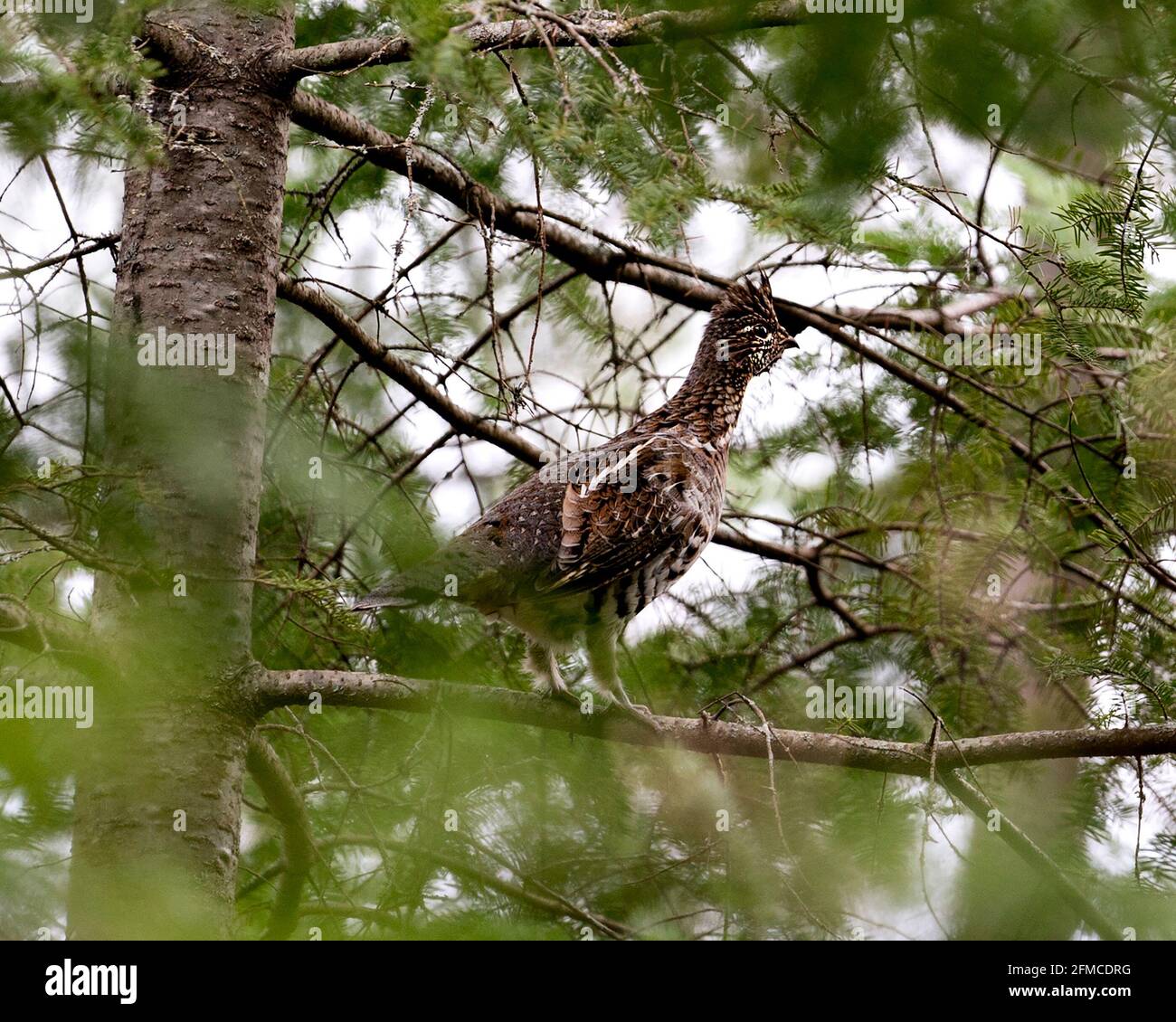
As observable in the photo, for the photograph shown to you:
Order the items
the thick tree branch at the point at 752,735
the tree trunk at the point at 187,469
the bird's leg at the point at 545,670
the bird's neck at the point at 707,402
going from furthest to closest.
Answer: the bird's neck at the point at 707,402 < the bird's leg at the point at 545,670 < the thick tree branch at the point at 752,735 < the tree trunk at the point at 187,469

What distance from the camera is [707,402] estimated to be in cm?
495

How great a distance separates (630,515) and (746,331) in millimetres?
1159

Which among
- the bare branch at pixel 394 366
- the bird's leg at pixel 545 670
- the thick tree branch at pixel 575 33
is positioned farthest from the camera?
the bird's leg at pixel 545 670

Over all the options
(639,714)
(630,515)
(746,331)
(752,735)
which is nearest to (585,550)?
(630,515)

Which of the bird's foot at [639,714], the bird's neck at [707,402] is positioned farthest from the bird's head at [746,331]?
the bird's foot at [639,714]

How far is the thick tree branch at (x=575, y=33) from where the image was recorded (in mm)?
2637

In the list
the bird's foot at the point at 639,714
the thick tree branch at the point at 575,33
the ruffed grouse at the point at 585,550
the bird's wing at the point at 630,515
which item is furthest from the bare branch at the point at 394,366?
the bird's foot at the point at 639,714

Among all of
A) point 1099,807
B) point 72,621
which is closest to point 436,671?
point 72,621

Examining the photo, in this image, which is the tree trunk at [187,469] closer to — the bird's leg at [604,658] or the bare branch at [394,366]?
the bare branch at [394,366]

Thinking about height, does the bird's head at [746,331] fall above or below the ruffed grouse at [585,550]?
above

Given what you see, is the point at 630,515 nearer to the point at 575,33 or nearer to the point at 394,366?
the point at 394,366

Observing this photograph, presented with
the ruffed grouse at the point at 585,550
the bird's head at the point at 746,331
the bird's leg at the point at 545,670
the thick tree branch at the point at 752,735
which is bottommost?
the thick tree branch at the point at 752,735

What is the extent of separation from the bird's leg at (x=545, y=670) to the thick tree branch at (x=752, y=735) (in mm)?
362

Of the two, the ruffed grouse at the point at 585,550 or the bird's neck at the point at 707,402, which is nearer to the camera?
the ruffed grouse at the point at 585,550
